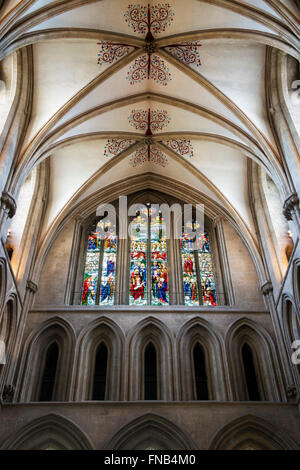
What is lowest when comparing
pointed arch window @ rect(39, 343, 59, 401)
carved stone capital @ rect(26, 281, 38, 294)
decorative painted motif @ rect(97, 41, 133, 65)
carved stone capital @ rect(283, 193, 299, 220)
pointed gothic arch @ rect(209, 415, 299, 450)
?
pointed gothic arch @ rect(209, 415, 299, 450)

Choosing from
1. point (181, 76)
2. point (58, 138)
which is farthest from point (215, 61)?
point (58, 138)

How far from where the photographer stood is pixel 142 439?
36.2ft

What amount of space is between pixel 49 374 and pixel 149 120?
8133 millimetres

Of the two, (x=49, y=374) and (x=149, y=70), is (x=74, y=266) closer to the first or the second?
(x=49, y=374)

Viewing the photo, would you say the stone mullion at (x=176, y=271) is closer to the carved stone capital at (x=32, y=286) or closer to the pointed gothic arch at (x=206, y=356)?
the pointed gothic arch at (x=206, y=356)

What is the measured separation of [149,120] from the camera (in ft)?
49.3

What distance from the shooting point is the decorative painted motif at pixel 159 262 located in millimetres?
14344

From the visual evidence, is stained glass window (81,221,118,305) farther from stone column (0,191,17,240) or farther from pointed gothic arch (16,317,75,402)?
stone column (0,191,17,240)

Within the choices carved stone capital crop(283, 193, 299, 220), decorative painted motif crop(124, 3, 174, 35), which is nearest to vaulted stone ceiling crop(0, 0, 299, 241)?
decorative painted motif crop(124, 3, 174, 35)

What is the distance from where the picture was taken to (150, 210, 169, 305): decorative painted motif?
14.3m

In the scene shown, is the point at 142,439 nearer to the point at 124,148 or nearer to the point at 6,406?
the point at 6,406

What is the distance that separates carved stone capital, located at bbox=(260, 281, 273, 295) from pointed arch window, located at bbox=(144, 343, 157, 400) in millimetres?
3548

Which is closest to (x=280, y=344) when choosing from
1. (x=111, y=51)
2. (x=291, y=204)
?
(x=291, y=204)

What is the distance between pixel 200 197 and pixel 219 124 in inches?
133
